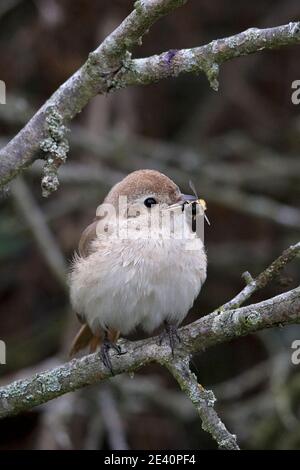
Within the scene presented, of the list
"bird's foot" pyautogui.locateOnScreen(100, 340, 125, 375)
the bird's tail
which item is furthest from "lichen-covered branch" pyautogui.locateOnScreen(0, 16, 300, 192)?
the bird's tail

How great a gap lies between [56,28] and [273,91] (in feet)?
5.77

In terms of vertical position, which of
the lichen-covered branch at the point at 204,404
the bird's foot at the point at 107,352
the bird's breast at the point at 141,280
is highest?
the bird's breast at the point at 141,280

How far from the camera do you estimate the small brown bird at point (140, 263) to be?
11.3ft

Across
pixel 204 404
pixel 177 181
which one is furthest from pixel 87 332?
pixel 177 181

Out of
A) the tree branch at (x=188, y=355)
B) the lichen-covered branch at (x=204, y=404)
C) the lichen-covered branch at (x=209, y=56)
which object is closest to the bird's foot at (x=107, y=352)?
the tree branch at (x=188, y=355)

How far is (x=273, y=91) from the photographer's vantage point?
20.7 feet

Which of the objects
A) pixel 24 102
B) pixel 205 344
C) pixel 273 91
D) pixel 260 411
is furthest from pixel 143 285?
pixel 273 91

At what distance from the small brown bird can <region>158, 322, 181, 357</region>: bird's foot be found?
0.04m

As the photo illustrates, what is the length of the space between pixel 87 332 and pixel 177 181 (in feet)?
5.82

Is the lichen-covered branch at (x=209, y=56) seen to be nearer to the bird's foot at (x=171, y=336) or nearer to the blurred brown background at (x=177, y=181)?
the bird's foot at (x=171, y=336)

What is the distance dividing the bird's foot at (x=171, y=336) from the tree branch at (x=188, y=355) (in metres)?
Result: 0.02

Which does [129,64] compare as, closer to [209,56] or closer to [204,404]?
[209,56]

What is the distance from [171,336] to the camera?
9.81ft
